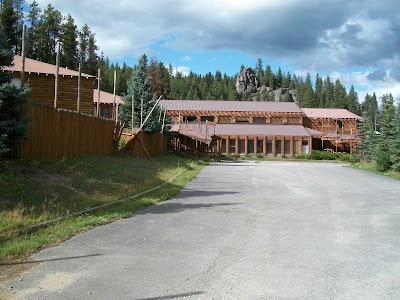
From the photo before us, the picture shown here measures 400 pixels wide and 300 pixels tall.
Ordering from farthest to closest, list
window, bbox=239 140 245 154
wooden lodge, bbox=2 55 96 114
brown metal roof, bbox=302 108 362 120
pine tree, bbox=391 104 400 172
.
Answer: brown metal roof, bbox=302 108 362 120 → window, bbox=239 140 245 154 → wooden lodge, bbox=2 55 96 114 → pine tree, bbox=391 104 400 172

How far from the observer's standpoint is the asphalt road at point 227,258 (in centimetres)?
495

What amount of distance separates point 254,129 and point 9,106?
60184 millimetres

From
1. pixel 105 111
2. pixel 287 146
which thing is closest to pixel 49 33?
pixel 105 111

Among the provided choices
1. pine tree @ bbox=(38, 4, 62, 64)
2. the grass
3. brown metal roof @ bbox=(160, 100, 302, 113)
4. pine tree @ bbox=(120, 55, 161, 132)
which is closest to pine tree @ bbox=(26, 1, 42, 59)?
Result: pine tree @ bbox=(38, 4, 62, 64)

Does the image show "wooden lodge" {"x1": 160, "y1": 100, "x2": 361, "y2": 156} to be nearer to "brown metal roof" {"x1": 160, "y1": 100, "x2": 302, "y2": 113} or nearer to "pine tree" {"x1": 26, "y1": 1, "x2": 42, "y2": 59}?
"brown metal roof" {"x1": 160, "y1": 100, "x2": 302, "y2": 113}

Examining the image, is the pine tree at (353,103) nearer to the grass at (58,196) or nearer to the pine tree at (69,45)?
the pine tree at (69,45)

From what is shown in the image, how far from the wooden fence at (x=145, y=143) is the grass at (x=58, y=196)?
323 inches

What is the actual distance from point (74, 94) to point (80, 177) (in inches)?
724

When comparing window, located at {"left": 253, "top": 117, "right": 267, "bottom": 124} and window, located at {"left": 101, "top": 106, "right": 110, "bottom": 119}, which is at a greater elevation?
window, located at {"left": 253, "top": 117, "right": 267, "bottom": 124}

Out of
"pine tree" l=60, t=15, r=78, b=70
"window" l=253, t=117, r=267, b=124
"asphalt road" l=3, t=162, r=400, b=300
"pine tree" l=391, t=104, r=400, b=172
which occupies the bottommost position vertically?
"asphalt road" l=3, t=162, r=400, b=300

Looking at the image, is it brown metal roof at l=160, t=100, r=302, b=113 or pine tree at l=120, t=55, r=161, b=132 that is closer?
pine tree at l=120, t=55, r=161, b=132

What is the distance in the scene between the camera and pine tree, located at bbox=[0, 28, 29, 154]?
410 inches

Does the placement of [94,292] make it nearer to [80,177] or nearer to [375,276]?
[375,276]

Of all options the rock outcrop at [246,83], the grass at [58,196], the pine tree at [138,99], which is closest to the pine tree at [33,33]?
the pine tree at [138,99]
